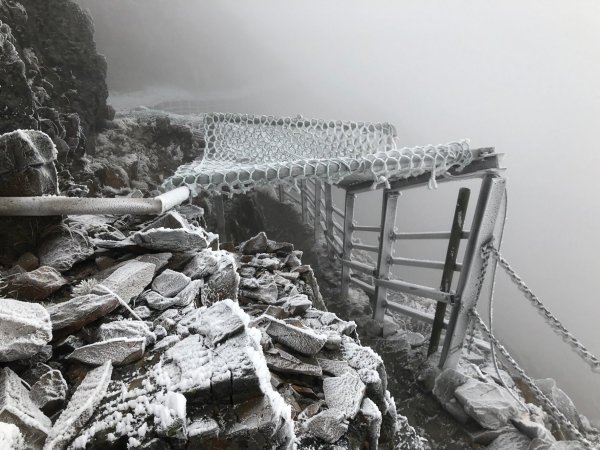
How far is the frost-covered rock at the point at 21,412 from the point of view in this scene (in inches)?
28.2

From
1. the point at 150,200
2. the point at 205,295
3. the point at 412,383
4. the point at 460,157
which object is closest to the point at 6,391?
the point at 205,295

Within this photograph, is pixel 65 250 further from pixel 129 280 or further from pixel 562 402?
pixel 562 402

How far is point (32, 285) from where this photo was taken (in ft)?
3.85

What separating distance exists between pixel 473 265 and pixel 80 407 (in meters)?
2.83

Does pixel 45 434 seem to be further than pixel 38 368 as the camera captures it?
No

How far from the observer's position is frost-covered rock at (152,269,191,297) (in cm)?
136

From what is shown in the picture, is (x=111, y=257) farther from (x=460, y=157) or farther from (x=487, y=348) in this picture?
(x=487, y=348)

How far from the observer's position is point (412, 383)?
313 centimetres

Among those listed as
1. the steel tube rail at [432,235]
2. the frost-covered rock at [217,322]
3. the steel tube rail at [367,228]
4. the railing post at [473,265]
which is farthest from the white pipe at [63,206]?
the steel tube rail at [367,228]

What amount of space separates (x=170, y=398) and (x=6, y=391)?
391 mm

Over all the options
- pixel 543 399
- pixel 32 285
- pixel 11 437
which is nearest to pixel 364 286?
pixel 543 399

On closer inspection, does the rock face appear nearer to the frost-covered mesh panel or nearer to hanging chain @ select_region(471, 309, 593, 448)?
the frost-covered mesh panel

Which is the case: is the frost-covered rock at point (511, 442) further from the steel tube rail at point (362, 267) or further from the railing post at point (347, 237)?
the railing post at point (347, 237)

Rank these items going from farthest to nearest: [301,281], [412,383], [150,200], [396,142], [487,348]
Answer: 1. [396,142]
2. [487,348]
3. [412,383]
4. [301,281]
5. [150,200]
